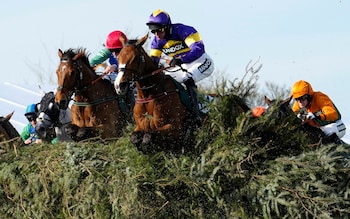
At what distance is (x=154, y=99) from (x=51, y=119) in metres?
2.64

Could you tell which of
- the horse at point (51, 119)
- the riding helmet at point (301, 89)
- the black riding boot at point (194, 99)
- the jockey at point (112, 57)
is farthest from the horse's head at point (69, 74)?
the riding helmet at point (301, 89)

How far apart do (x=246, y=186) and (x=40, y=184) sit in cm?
253

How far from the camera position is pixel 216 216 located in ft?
25.4

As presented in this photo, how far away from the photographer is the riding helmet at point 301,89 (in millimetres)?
10125

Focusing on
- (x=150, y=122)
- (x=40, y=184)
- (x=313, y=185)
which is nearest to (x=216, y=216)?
(x=313, y=185)

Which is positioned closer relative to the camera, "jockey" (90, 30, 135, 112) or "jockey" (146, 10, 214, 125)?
"jockey" (146, 10, 214, 125)

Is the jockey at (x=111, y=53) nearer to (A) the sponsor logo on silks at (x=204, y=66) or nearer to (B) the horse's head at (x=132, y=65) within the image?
(A) the sponsor logo on silks at (x=204, y=66)

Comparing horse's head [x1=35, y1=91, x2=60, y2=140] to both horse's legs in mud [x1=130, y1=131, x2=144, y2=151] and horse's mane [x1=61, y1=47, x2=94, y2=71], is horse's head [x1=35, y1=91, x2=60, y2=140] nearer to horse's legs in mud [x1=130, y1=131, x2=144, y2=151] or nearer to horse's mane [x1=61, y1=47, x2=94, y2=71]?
horse's mane [x1=61, y1=47, x2=94, y2=71]

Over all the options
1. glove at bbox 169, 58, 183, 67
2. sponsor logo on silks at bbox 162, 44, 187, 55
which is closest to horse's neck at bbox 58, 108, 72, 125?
sponsor logo on silks at bbox 162, 44, 187, 55

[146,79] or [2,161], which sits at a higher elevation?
[146,79]

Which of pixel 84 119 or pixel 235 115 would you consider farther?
pixel 84 119

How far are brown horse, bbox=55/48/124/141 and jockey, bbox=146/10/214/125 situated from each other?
937 mm

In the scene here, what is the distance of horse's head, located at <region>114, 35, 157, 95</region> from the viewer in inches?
339

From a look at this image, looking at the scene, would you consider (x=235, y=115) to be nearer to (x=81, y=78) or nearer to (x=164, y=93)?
(x=164, y=93)
